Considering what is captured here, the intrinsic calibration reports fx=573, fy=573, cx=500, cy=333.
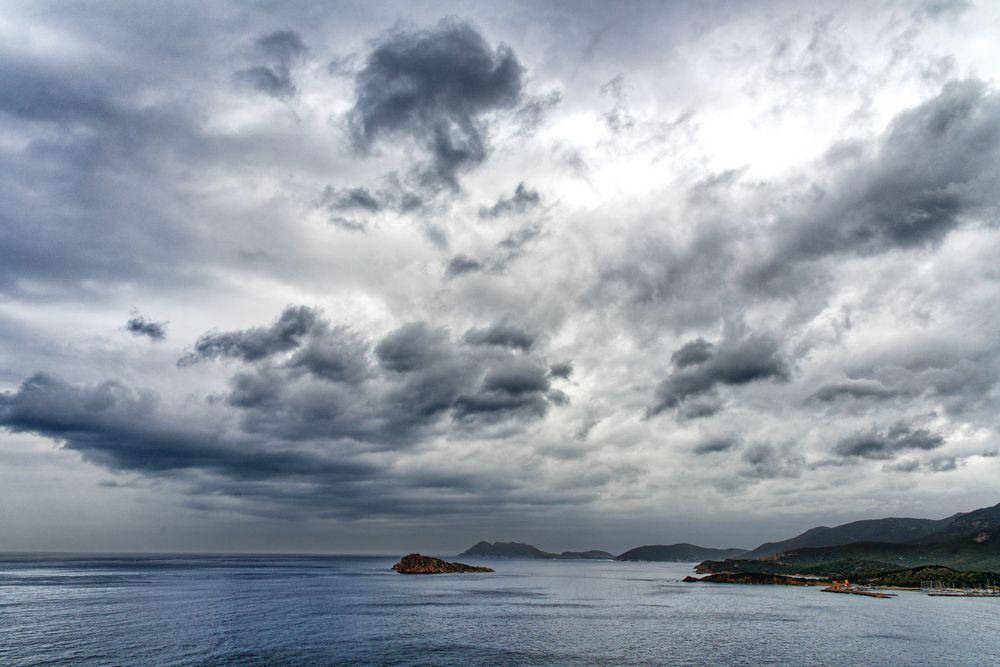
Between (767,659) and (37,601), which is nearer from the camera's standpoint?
(767,659)

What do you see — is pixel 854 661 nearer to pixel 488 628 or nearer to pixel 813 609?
pixel 488 628

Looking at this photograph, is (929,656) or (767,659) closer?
(767,659)

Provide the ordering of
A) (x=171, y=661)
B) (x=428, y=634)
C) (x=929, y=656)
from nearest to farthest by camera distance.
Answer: (x=171, y=661) → (x=929, y=656) → (x=428, y=634)

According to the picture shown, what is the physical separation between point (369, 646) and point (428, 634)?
18.0 meters

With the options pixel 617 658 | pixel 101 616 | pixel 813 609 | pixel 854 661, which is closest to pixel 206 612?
pixel 101 616

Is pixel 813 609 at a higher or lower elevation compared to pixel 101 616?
lower

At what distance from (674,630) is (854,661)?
125ft

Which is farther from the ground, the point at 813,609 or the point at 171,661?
the point at 171,661

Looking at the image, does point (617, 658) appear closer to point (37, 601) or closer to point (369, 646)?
point (369, 646)

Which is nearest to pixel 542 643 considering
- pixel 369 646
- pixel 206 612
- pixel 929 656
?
pixel 369 646

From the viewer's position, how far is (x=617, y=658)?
89.0 meters

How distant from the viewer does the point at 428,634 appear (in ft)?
352

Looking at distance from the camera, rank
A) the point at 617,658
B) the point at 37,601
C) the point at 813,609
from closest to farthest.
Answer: the point at 617,658 → the point at 37,601 → the point at 813,609

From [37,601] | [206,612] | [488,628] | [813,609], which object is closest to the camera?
[488,628]
